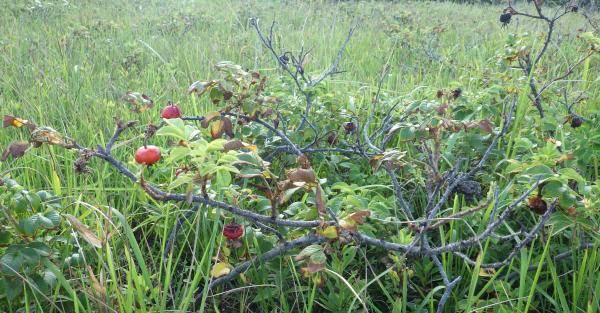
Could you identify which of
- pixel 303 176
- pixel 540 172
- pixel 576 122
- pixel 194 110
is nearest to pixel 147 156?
pixel 303 176

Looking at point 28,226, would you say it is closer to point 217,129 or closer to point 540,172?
point 217,129

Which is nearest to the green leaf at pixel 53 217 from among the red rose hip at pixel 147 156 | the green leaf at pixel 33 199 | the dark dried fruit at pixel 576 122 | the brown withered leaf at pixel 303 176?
the green leaf at pixel 33 199

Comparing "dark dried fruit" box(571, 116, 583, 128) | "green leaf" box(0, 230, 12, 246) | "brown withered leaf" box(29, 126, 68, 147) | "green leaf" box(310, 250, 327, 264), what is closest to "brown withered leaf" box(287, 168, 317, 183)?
"green leaf" box(310, 250, 327, 264)

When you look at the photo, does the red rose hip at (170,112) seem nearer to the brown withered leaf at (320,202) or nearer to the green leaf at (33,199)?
the green leaf at (33,199)

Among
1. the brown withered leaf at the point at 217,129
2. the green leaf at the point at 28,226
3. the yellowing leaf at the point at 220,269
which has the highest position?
the brown withered leaf at the point at 217,129

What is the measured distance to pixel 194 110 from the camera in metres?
2.49

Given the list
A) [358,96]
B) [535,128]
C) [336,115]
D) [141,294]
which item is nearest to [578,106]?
[535,128]

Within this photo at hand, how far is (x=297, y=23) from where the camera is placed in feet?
19.6

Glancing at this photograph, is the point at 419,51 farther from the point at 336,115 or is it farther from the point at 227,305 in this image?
the point at 227,305

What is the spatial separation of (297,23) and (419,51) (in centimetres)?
203

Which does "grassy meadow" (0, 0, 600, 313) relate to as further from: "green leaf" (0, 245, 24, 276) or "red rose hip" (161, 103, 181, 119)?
"red rose hip" (161, 103, 181, 119)

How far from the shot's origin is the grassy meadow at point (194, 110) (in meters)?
A: 1.29

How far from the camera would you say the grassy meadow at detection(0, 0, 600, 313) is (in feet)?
4.24

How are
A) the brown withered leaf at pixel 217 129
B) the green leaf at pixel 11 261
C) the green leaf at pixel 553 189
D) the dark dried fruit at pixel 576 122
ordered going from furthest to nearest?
1. the dark dried fruit at pixel 576 122
2. the brown withered leaf at pixel 217 129
3. the green leaf at pixel 553 189
4. the green leaf at pixel 11 261
